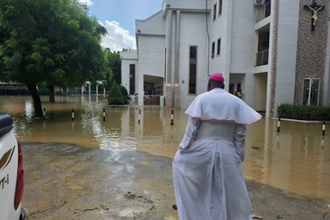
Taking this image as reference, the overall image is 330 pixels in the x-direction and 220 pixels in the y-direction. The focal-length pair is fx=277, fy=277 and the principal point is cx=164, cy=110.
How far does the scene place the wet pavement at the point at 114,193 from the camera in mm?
4000

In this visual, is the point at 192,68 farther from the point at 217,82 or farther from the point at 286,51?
the point at 217,82

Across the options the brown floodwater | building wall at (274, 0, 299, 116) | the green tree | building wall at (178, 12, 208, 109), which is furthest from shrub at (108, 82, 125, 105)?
Answer: building wall at (274, 0, 299, 116)

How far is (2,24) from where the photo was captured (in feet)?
42.5

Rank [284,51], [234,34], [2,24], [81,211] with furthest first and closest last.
Result: [234,34] < [284,51] < [2,24] < [81,211]

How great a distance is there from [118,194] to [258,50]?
1966 centimetres

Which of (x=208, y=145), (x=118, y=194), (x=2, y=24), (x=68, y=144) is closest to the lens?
(x=208, y=145)

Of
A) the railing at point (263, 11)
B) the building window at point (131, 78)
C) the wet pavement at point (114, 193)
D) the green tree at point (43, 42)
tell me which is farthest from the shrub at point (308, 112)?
the building window at point (131, 78)

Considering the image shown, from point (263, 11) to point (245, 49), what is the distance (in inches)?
116

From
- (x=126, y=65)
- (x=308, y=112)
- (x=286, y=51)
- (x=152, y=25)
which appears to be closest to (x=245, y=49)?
(x=286, y=51)

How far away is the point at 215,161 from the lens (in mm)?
2885

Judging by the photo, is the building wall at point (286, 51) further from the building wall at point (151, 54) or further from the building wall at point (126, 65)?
the building wall at point (126, 65)

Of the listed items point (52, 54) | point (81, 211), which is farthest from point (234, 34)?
point (81, 211)

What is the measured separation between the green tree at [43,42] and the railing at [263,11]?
1247 cm

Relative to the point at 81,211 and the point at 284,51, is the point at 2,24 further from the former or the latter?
the point at 284,51
